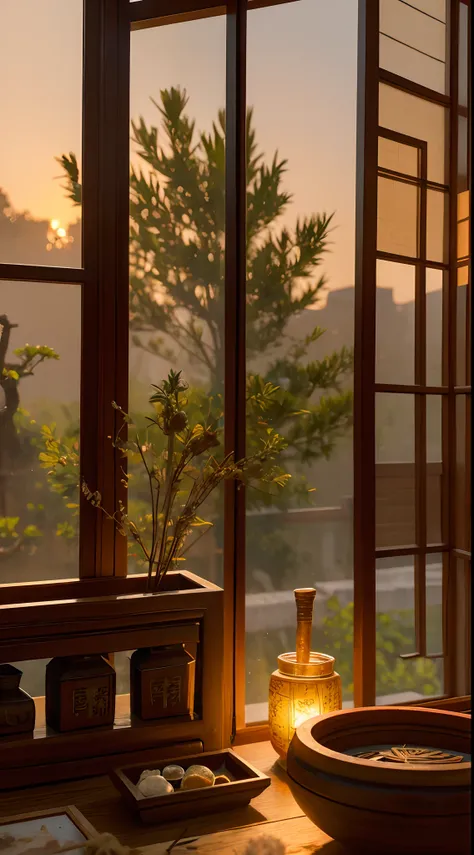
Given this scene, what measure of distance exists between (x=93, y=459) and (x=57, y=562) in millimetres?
254

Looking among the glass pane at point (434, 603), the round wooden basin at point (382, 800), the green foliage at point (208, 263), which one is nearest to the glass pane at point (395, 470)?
the glass pane at point (434, 603)

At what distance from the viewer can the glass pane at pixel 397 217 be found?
6.73 feet

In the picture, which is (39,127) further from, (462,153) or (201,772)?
(201,772)

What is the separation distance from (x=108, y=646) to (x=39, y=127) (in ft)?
3.58

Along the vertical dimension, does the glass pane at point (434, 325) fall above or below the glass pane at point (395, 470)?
above

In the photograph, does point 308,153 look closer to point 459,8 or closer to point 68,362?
point 459,8

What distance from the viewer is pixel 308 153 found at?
8.50 feet

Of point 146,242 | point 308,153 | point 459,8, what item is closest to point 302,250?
point 308,153

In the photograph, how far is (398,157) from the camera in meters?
2.08

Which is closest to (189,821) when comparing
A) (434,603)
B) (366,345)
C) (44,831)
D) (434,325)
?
(44,831)

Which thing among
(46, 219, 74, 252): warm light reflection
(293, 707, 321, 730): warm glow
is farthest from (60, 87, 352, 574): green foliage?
(293, 707, 321, 730): warm glow

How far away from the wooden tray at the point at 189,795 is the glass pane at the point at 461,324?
1125mm

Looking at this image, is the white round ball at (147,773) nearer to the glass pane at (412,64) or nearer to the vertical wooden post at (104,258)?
the vertical wooden post at (104,258)

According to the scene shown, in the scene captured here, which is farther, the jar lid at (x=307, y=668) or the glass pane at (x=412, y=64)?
the glass pane at (x=412, y=64)
